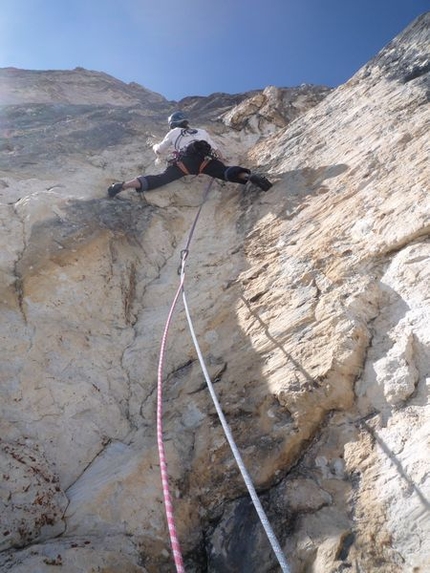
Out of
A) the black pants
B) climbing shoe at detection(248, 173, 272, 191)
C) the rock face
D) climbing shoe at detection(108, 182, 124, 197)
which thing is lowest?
the rock face

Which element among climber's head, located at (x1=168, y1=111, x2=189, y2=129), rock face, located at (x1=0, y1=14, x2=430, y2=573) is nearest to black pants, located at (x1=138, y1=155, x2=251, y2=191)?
rock face, located at (x1=0, y1=14, x2=430, y2=573)

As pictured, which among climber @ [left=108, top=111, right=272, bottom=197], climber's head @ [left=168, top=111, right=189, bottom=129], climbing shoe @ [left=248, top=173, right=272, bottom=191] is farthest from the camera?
climber's head @ [left=168, top=111, right=189, bottom=129]

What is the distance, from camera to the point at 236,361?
125 inches

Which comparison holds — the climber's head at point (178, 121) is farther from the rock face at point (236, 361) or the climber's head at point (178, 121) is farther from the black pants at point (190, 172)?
the rock face at point (236, 361)

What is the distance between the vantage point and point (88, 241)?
4.54m

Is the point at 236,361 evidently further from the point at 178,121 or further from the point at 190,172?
the point at 178,121

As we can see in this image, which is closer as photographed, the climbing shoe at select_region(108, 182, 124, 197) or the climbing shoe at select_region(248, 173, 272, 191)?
the climbing shoe at select_region(248, 173, 272, 191)

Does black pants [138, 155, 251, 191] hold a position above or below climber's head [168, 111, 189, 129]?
below

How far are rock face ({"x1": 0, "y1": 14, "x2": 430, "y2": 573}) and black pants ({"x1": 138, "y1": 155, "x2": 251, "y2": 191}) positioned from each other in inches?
10.3

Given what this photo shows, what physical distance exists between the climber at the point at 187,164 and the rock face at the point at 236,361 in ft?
0.85

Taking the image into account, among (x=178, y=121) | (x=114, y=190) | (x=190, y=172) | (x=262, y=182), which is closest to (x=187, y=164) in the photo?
(x=190, y=172)

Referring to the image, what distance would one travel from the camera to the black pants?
228 inches

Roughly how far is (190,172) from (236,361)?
12.6 ft

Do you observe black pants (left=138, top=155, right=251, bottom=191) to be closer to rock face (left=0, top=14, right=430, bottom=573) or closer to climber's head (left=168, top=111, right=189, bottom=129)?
rock face (left=0, top=14, right=430, bottom=573)
